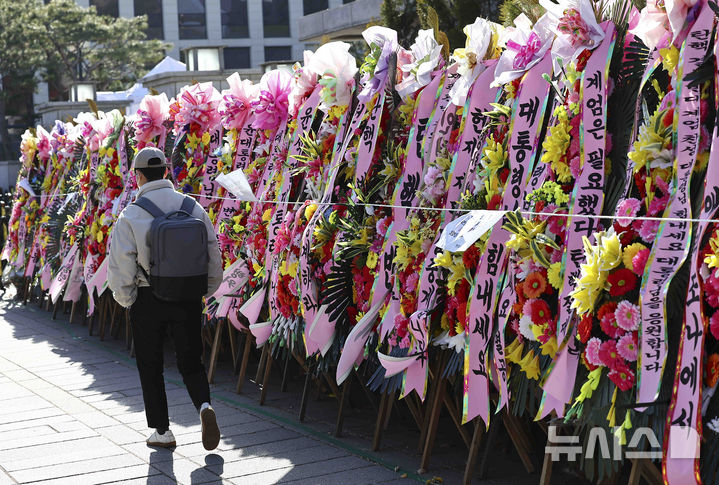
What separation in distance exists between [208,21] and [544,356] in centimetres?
5303

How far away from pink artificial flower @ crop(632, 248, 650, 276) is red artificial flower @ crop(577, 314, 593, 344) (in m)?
0.27

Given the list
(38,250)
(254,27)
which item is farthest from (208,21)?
(38,250)

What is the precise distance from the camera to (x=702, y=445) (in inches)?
138

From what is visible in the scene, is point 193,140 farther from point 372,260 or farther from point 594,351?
point 594,351

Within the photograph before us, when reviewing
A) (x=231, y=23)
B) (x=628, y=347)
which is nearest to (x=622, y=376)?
(x=628, y=347)

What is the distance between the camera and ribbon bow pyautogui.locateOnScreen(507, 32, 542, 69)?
458cm

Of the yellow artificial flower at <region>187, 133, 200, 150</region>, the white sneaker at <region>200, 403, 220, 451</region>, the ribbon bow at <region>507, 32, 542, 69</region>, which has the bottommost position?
the white sneaker at <region>200, 403, 220, 451</region>

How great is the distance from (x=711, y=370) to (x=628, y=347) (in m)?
0.35

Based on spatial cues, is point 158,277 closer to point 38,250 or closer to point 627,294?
point 627,294

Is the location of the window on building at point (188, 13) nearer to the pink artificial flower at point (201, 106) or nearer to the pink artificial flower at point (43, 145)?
the pink artificial flower at point (43, 145)

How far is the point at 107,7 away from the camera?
2121 inches

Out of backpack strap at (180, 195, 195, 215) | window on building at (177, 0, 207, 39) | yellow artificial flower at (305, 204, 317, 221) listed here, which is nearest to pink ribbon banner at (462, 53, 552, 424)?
yellow artificial flower at (305, 204, 317, 221)

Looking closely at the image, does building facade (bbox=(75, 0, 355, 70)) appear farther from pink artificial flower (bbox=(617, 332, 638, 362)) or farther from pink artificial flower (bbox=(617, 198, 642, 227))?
pink artificial flower (bbox=(617, 332, 638, 362))

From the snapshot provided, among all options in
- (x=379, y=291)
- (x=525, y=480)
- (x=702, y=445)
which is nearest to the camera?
(x=702, y=445)
